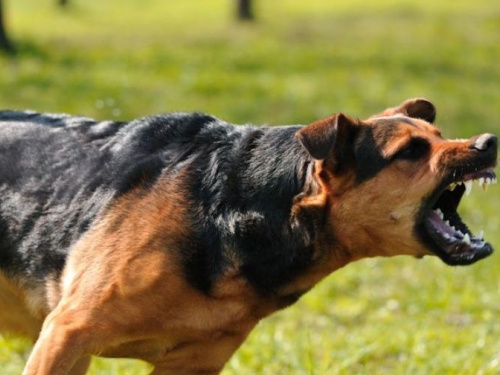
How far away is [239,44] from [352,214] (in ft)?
52.2

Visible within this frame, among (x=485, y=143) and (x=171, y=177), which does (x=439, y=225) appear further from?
(x=171, y=177)

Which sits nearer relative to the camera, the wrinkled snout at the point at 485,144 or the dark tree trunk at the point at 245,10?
the wrinkled snout at the point at 485,144

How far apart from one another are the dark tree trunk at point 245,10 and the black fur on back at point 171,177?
19127mm

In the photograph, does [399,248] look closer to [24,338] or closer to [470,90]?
[24,338]

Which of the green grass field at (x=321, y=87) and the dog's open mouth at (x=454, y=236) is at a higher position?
the dog's open mouth at (x=454, y=236)

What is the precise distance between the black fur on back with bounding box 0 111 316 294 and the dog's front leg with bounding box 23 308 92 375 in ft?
1.69

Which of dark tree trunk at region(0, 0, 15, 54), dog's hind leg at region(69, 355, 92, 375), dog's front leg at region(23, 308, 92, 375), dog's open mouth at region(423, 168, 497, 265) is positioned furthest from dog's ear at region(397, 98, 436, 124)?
dark tree trunk at region(0, 0, 15, 54)

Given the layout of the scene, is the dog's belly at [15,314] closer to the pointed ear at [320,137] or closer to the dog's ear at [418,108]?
the pointed ear at [320,137]

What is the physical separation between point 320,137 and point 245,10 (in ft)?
66.6

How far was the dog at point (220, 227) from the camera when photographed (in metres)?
4.57

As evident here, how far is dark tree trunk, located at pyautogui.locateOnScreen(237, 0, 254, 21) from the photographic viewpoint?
79.4ft

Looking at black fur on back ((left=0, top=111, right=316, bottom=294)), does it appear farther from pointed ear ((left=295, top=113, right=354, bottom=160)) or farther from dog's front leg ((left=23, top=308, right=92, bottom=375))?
dog's front leg ((left=23, top=308, right=92, bottom=375))

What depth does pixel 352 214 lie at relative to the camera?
4.66 metres

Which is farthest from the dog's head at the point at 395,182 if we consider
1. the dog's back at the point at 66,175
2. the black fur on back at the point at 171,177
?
the dog's back at the point at 66,175
